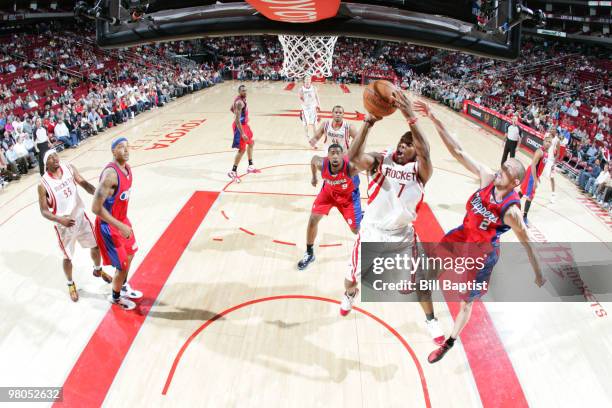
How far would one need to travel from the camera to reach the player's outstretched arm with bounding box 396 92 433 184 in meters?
2.67

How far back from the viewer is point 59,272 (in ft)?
16.7

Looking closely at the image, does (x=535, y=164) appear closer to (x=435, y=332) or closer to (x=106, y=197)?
(x=435, y=332)

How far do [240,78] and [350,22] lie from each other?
22.1 m

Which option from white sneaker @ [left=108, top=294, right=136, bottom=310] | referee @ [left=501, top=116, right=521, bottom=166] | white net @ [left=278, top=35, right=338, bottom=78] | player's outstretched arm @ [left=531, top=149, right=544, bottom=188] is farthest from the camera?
referee @ [left=501, top=116, right=521, bottom=166]

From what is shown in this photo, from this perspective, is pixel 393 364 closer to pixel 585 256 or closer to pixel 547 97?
pixel 585 256

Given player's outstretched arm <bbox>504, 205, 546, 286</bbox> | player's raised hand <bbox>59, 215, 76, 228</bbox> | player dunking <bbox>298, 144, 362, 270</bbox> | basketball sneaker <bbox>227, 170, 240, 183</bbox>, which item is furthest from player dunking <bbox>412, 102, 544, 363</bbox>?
basketball sneaker <bbox>227, 170, 240, 183</bbox>

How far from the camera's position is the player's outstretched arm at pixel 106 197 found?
3.63 metres

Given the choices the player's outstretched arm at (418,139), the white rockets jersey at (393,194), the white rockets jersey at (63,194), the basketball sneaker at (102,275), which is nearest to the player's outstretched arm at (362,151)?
the white rockets jersey at (393,194)

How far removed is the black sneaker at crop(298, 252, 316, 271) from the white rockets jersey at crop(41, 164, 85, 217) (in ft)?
8.22

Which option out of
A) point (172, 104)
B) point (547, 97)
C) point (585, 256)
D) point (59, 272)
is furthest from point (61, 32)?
point (585, 256)

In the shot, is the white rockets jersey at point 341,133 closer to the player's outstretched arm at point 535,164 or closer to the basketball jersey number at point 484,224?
the player's outstretched arm at point 535,164

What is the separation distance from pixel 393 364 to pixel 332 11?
3.17 meters

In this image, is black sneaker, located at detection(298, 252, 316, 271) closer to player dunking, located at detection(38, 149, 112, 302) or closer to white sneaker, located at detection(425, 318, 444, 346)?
white sneaker, located at detection(425, 318, 444, 346)

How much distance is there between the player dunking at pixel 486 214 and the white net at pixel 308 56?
2.66 m
